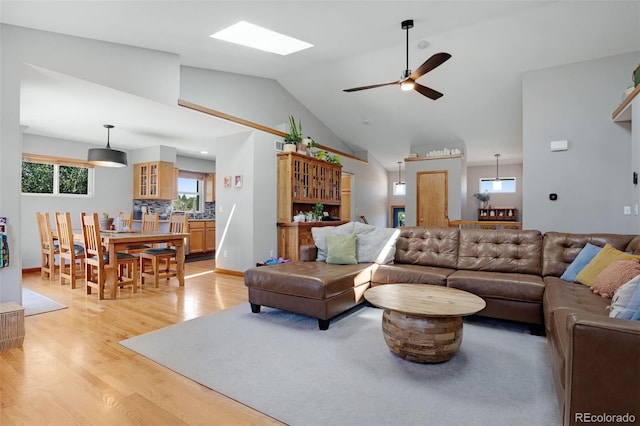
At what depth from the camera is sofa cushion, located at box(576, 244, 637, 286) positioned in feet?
8.90

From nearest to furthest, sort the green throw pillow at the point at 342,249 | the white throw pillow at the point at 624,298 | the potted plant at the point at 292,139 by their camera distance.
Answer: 1. the white throw pillow at the point at 624,298
2. the green throw pillow at the point at 342,249
3. the potted plant at the point at 292,139

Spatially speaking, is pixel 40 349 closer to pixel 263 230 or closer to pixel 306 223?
pixel 263 230

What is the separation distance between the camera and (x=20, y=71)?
312cm

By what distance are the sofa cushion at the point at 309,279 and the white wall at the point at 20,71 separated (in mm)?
2130

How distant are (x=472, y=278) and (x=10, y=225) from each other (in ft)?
14.1

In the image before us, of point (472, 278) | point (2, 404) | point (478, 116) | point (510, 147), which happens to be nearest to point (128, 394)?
point (2, 404)

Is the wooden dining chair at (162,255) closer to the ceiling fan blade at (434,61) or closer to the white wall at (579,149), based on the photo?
the ceiling fan blade at (434,61)

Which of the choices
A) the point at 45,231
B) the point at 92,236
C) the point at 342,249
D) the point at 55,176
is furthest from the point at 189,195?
the point at 342,249

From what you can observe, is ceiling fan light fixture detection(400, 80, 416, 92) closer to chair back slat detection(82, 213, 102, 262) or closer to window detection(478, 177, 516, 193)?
chair back slat detection(82, 213, 102, 262)

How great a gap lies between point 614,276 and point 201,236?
740cm

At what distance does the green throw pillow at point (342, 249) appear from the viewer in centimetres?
390

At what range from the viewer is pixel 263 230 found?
568 cm

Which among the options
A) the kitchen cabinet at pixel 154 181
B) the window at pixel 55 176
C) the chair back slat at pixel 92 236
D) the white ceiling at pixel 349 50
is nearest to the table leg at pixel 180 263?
the chair back slat at pixel 92 236

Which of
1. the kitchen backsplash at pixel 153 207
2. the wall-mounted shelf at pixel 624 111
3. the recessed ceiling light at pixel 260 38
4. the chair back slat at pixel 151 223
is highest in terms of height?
the recessed ceiling light at pixel 260 38
